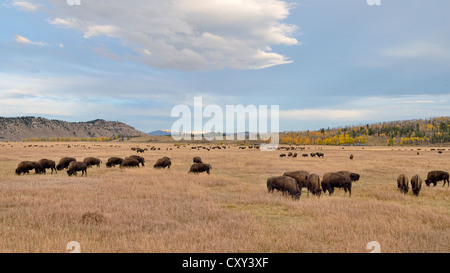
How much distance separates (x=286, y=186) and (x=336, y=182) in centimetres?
349

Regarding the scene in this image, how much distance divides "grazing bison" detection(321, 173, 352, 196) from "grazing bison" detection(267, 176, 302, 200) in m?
2.37

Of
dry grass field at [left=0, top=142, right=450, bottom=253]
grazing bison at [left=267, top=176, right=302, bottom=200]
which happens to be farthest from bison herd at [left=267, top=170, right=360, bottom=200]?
dry grass field at [left=0, top=142, right=450, bottom=253]

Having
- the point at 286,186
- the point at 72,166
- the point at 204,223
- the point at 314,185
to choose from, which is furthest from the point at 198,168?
the point at 204,223

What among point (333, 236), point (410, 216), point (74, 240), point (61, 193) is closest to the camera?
point (74, 240)

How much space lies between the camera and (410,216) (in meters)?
10.2

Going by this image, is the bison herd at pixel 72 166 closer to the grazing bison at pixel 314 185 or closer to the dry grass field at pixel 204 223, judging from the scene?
the dry grass field at pixel 204 223

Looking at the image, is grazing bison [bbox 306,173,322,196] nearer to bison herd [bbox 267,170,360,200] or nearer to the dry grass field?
bison herd [bbox 267,170,360,200]

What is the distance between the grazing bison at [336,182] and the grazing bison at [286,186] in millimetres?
2372

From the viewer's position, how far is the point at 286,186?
14984 mm
